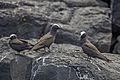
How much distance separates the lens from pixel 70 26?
57.8ft

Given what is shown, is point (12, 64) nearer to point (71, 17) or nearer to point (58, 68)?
point (58, 68)

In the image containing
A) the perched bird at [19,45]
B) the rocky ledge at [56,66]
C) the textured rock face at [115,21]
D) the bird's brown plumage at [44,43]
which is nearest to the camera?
the rocky ledge at [56,66]

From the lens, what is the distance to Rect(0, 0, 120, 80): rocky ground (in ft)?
39.9

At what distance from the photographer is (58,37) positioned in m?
16.9

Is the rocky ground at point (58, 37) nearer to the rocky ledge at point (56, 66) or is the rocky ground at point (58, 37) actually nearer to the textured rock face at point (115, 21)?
the rocky ledge at point (56, 66)

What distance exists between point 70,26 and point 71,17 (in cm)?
97

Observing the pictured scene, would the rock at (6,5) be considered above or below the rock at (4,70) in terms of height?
above

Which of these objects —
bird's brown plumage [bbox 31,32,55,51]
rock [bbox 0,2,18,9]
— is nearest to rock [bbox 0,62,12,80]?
bird's brown plumage [bbox 31,32,55,51]

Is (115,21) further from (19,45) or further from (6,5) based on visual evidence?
(19,45)

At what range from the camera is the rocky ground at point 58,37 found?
39.9 feet

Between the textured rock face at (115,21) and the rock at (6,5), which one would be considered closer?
the rock at (6,5)

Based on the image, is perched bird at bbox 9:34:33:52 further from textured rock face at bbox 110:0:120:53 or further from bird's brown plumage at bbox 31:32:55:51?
textured rock face at bbox 110:0:120:53

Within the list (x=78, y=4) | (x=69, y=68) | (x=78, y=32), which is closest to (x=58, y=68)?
(x=69, y=68)

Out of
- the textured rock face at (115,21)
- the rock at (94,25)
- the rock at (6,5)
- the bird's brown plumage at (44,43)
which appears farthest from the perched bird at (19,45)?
the textured rock face at (115,21)
